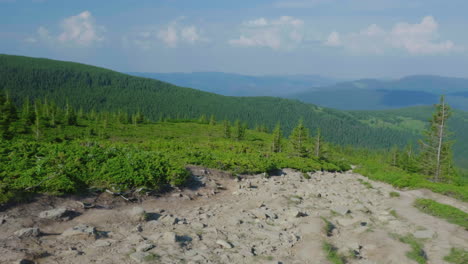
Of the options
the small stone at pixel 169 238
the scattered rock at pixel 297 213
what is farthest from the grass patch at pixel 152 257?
the scattered rock at pixel 297 213

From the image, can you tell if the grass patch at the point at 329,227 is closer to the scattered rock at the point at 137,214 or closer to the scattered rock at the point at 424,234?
the scattered rock at the point at 424,234

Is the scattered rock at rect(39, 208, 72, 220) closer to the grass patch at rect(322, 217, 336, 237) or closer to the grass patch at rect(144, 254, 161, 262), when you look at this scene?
the grass patch at rect(144, 254, 161, 262)

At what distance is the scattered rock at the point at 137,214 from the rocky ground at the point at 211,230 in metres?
0.03

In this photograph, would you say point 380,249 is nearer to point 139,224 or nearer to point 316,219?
point 316,219

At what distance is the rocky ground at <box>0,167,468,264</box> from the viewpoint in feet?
23.4

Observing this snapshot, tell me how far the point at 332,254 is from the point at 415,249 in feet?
9.66

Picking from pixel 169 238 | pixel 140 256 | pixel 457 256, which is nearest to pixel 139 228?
pixel 169 238

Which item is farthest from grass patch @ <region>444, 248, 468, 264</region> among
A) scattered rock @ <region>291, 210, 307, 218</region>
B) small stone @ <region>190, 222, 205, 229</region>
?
small stone @ <region>190, 222, 205, 229</region>

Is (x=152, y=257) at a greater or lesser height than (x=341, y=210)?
greater

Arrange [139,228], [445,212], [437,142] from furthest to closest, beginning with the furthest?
1. [437,142]
2. [445,212]
3. [139,228]

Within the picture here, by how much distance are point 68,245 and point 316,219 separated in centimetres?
823

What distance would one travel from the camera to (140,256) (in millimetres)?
6863

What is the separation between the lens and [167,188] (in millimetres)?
12773

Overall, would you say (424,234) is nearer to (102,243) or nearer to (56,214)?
(102,243)
